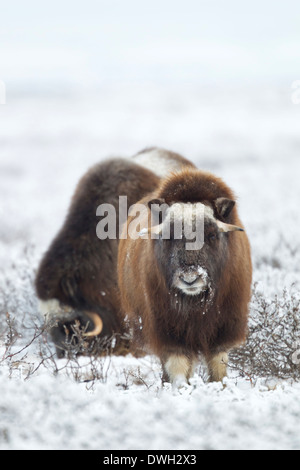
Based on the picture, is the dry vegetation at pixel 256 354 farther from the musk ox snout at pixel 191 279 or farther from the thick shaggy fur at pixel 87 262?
the thick shaggy fur at pixel 87 262

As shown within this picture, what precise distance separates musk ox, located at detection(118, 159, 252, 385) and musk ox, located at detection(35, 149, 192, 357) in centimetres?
138

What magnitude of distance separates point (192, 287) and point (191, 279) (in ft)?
0.27

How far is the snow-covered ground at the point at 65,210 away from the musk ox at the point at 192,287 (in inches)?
7.9

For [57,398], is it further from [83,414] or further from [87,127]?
[87,127]

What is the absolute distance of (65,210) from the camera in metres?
13.6

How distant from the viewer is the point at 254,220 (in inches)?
430

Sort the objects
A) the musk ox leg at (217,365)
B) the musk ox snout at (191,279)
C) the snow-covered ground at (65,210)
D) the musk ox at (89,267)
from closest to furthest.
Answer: the snow-covered ground at (65,210) → the musk ox snout at (191,279) → the musk ox leg at (217,365) → the musk ox at (89,267)

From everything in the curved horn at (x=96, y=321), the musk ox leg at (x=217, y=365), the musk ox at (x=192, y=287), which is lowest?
the musk ox leg at (x=217, y=365)

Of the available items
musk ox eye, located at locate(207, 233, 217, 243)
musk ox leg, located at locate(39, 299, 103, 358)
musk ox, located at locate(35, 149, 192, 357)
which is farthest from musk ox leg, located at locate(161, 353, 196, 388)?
musk ox leg, located at locate(39, 299, 103, 358)

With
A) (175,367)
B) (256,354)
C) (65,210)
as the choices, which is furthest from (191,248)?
(65,210)

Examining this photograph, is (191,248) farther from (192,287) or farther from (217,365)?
(217,365)

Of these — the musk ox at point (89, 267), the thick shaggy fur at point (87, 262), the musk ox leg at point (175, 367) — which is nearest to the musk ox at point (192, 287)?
the musk ox leg at point (175, 367)

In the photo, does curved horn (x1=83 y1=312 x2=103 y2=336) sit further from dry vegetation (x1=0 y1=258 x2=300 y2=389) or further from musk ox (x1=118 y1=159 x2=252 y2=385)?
musk ox (x1=118 y1=159 x2=252 y2=385)

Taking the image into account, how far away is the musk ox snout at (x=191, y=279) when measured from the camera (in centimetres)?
334
